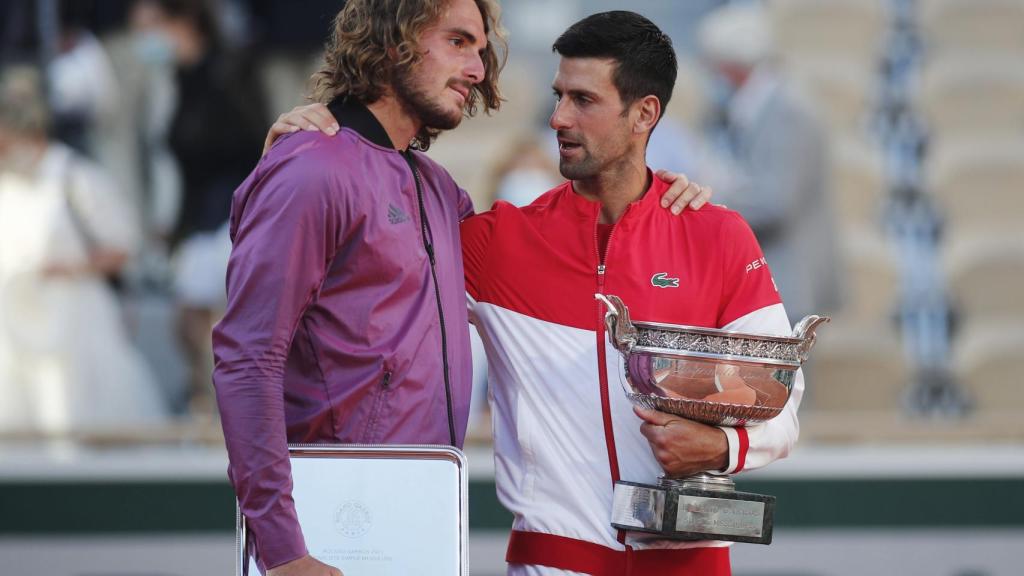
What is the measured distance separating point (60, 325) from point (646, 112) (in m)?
2.32

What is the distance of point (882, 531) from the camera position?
177 inches

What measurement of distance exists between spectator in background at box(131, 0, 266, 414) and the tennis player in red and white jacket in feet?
6.35

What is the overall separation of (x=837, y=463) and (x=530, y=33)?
12.9 feet

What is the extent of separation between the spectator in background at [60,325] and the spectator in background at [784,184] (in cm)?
195

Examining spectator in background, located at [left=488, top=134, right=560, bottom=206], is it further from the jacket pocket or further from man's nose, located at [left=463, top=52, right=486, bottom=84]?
the jacket pocket

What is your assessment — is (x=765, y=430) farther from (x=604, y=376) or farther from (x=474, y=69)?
(x=474, y=69)

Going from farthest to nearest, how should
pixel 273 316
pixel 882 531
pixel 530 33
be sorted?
1. pixel 530 33
2. pixel 882 531
3. pixel 273 316

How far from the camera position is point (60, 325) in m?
4.57

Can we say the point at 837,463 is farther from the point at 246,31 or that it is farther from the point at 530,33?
the point at 530,33

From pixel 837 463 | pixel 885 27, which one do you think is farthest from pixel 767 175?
pixel 885 27

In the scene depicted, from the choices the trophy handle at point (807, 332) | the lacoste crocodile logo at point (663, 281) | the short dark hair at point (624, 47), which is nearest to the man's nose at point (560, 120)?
the short dark hair at point (624, 47)

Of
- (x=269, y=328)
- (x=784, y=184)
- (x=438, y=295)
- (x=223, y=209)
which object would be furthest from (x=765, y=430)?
(x=223, y=209)

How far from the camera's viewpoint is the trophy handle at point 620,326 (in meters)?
2.60

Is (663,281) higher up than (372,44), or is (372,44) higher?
(372,44)
